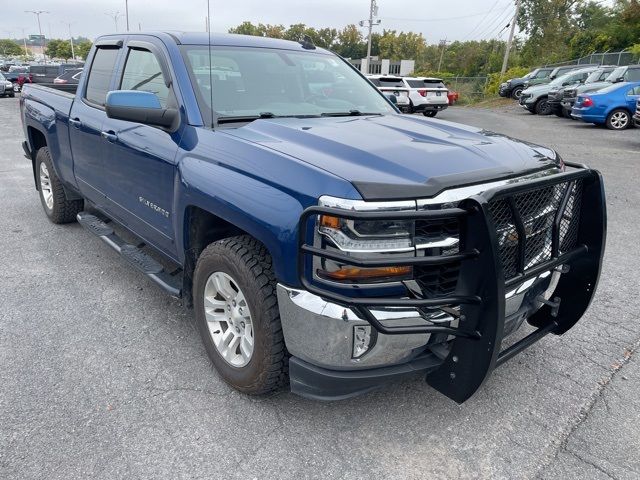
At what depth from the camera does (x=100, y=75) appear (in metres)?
4.20

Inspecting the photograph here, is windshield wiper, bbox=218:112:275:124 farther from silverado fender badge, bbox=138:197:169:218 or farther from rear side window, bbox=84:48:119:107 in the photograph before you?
rear side window, bbox=84:48:119:107

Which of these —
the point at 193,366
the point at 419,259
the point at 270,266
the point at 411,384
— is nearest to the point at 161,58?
the point at 270,266

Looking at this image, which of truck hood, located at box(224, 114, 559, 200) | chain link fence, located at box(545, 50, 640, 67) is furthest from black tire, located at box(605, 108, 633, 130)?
truck hood, located at box(224, 114, 559, 200)

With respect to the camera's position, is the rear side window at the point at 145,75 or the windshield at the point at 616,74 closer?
the rear side window at the point at 145,75

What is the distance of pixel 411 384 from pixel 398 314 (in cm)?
98

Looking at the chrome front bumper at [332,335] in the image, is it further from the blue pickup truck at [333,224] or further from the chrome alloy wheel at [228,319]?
the chrome alloy wheel at [228,319]

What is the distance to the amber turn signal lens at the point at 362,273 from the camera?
2086 millimetres

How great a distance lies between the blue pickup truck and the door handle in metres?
0.02

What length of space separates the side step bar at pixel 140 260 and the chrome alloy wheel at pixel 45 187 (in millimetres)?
1347

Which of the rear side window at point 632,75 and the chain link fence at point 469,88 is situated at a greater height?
the rear side window at point 632,75

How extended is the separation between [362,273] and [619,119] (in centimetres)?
1555

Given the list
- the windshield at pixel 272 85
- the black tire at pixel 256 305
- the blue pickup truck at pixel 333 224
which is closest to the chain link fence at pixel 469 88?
the windshield at pixel 272 85

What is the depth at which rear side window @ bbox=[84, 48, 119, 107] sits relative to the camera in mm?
4020

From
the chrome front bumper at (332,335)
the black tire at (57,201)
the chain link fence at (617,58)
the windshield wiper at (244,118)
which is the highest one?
the chain link fence at (617,58)
